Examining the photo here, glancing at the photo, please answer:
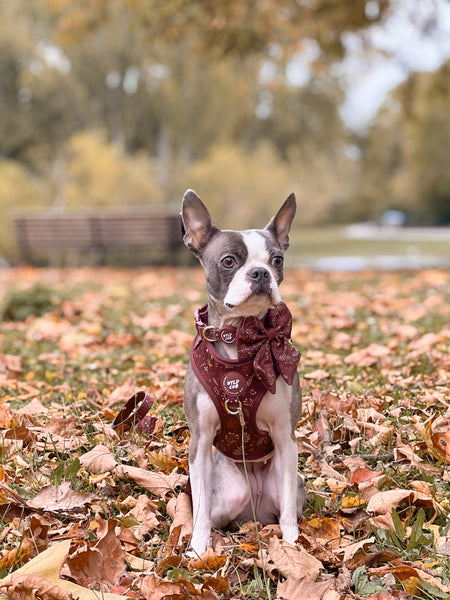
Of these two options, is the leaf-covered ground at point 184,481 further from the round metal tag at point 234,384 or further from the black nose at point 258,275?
the black nose at point 258,275

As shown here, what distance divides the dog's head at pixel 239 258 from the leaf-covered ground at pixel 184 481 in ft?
2.94

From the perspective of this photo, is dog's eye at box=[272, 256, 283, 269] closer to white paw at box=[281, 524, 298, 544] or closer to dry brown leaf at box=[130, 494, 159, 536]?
white paw at box=[281, 524, 298, 544]

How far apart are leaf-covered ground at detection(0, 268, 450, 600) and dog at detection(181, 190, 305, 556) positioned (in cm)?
15

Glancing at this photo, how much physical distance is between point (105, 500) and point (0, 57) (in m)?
29.4

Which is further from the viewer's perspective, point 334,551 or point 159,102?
point 159,102

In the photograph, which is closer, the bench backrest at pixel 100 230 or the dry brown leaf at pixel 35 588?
the dry brown leaf at pixel 35 588

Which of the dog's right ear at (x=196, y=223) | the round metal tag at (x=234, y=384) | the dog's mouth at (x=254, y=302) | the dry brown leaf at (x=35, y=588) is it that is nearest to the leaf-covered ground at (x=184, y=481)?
the dry brown leaf at (x=35, y=588)

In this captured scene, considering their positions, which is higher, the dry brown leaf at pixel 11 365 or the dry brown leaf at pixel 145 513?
the dry brown leaf at pixel 145 513

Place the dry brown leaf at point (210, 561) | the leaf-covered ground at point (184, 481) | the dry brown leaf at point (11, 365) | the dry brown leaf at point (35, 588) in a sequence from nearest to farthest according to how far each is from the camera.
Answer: the dry brown leaf at point (35, 588)
the leaf-covered ground at point (184, 481)
the dry brown leaf at point (210, 561)
the dry brown leaf at point (11, 365)

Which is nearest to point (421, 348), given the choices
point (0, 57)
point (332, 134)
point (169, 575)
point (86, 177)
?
point (169, 575)

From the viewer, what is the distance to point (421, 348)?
4.94 m

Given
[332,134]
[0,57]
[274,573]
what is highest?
[0,57]

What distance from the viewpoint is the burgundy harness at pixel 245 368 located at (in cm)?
245

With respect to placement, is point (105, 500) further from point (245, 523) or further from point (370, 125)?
point (370, 125)
